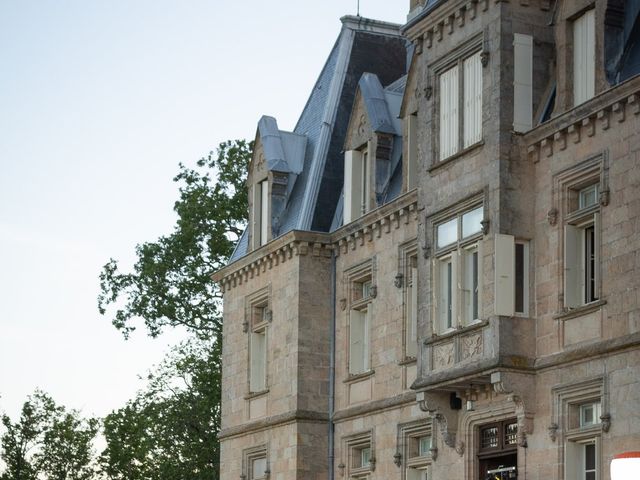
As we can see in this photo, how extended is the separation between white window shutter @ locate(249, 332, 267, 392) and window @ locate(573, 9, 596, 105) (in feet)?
40.9

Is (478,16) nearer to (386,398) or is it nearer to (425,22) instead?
(425,22)

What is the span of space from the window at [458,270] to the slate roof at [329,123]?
23.4 ft

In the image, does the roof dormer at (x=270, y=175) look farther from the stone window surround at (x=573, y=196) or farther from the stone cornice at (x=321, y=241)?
the stone window surround at (x=573, y=196)

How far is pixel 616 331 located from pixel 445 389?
14.5 feet

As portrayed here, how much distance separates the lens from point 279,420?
109 ft

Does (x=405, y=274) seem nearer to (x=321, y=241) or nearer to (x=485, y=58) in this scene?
(x=321, y=241)

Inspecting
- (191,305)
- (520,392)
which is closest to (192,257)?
(191,305)

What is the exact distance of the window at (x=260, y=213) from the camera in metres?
35.7

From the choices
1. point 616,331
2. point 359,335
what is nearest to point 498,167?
point 616,331

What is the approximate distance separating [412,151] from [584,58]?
21.1 feet

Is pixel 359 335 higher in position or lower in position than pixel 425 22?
lower

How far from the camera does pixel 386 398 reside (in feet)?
100

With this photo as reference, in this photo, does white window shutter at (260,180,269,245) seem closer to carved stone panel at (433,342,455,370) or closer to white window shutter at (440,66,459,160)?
white window shutter at (440,66,459,160)

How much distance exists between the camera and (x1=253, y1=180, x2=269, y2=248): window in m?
35.7
